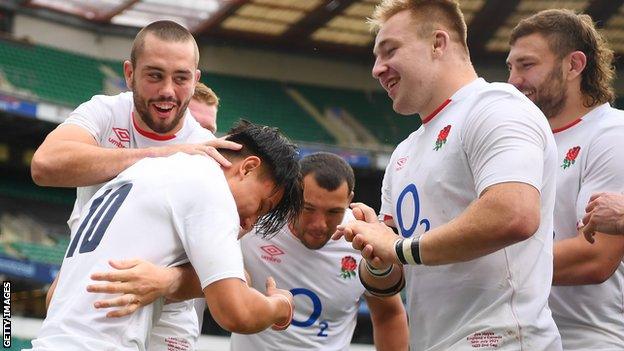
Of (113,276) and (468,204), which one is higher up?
(113,276)

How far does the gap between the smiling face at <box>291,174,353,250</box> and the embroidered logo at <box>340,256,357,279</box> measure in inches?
6.7

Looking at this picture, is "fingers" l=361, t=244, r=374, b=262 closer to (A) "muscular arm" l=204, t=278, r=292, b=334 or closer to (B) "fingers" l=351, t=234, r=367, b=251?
(B) "fingers" l=351, t=234, r=367, b=251

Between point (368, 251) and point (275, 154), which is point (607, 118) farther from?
point (275, 154)

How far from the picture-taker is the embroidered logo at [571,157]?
14.5ft

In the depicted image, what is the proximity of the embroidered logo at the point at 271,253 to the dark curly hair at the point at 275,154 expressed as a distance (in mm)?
2132

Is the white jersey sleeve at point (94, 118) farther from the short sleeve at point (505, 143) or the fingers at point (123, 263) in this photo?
the short sleeve at point (505, 143)

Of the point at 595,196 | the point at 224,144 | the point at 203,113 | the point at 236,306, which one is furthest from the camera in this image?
the point at 203,113

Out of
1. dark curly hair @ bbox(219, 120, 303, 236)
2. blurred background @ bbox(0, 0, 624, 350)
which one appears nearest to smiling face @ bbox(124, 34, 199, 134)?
dark curly hair @ bbox(219, 120, 303, 236)

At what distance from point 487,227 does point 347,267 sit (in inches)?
102

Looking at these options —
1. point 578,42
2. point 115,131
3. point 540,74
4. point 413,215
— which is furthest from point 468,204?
point 115,131

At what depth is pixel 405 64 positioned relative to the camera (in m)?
3.88

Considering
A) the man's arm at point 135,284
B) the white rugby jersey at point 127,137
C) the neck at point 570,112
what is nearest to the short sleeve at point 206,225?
the man's arm at point 135,284

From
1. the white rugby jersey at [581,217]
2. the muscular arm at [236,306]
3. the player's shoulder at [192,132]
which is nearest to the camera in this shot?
the muscular arm at [236,306]

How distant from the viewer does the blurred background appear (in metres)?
22.6
